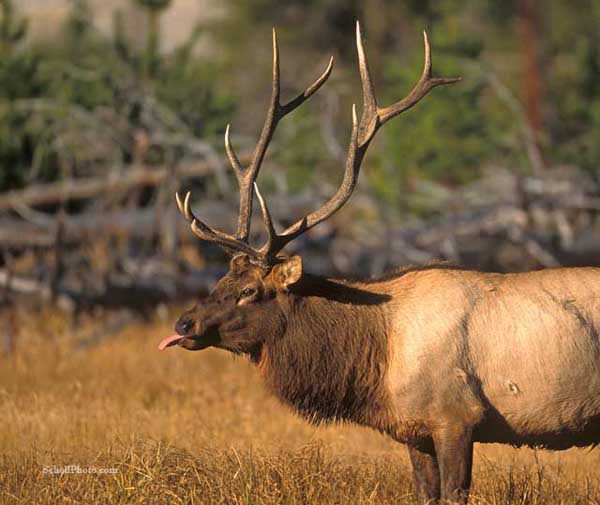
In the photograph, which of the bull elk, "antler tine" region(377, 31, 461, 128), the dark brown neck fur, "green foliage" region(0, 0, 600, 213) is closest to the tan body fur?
the bull elk

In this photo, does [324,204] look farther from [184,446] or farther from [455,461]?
[184,446]

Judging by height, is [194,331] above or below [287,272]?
below

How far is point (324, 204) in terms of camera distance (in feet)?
21.7

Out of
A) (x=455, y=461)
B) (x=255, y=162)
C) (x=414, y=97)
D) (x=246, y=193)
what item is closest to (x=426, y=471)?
(x=455, y=461)

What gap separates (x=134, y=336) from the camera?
39.4 ft

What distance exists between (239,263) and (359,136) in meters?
1.02

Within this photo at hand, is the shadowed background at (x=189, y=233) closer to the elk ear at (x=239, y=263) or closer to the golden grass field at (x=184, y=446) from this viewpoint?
the golden grass field at (x=184, y=446)

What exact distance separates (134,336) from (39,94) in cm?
442

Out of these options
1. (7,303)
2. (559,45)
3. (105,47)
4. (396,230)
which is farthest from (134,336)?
(559,45)

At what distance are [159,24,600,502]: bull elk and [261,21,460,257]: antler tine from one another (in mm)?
11

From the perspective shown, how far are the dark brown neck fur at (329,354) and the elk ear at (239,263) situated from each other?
1.02 ft

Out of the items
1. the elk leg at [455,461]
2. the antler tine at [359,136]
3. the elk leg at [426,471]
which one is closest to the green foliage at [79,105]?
the antler tine at [359,136]

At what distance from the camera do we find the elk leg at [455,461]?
605 centimetres

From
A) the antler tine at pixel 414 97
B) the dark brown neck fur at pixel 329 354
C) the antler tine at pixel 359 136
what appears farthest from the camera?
the antler tine at pixel 414 97
